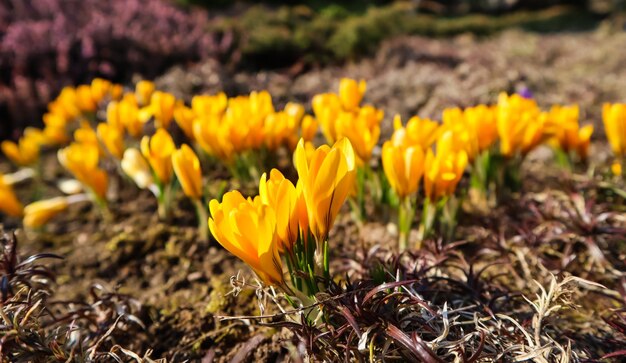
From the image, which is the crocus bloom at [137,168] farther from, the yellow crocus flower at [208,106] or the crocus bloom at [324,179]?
the crocus bloom at [324,179]

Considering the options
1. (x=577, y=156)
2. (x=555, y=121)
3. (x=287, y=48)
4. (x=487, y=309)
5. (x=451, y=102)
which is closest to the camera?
(x=487, y=309)

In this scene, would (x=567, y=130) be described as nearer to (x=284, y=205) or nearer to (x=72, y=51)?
(x=284, y=205)

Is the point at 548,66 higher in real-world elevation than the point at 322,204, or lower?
lower

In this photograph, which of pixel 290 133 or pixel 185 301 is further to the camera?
pixel 290 133

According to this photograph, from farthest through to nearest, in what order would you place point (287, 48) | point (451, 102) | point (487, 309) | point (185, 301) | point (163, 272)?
point (287, 48), point (451, 102), point (163, 272), point (185, 301), point (487, 309)

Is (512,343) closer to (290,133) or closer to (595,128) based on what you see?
(290,133)

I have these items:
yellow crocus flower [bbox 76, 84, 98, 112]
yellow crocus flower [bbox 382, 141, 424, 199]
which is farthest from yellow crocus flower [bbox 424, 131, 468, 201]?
yellow crocus flower [bbox 76, 84, 98, 112]

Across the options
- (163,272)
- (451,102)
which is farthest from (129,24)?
(163,272)

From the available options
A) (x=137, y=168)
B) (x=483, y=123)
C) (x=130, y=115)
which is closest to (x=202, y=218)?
(x=137, y=168)
